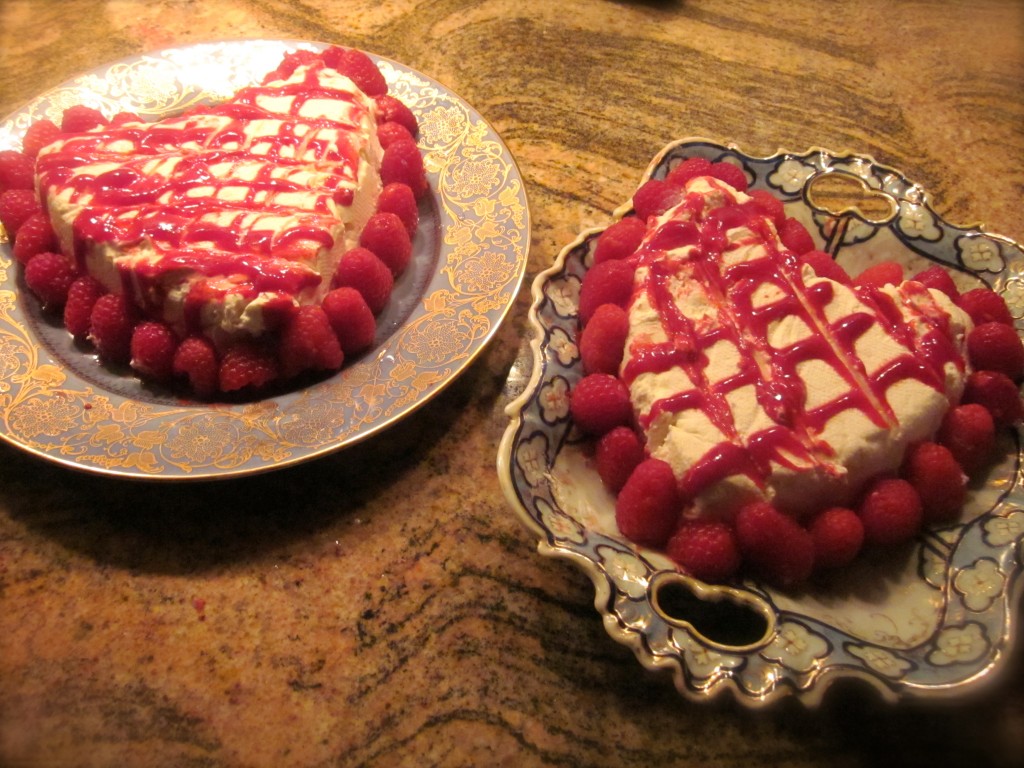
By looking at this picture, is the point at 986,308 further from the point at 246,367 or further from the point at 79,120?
the point at 79,120

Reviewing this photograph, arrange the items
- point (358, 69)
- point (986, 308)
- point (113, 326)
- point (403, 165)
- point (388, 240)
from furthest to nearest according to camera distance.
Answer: point (358, 69) < point (403, 165) < point (388, 240) < point (113, 326) < point (986, 308)

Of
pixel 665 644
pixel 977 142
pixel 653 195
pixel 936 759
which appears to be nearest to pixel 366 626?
pixel 665 644

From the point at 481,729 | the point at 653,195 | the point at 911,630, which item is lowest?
the point at 481,729

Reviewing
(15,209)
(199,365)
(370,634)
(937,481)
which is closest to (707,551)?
(937,481)

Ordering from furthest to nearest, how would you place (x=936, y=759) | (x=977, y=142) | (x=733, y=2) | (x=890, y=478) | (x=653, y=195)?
(x=733, y=2) → (x=977, y=142) → (x=653, y=195) → (x=890, y=478) → (x=936, y=759)

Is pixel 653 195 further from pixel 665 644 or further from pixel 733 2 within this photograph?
pixel 733 2

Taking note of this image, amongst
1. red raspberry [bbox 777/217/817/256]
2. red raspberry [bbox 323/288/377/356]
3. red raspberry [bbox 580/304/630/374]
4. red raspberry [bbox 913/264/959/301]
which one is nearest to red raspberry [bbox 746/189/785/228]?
red raspberry [bbox 777/217/817/256]

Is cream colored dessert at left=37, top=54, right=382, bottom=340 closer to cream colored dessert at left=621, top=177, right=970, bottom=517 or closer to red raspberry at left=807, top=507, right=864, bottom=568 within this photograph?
cream colored dessert at left=621, top=177, right=970, bottom=517

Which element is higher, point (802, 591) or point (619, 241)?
point (619, 241)
